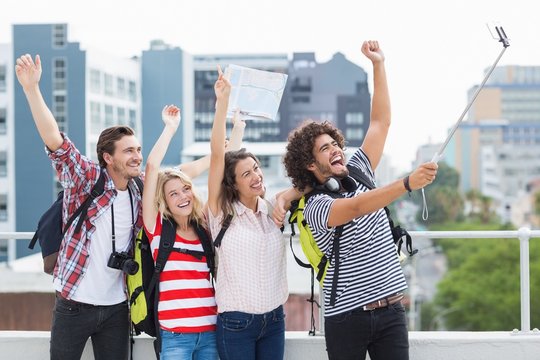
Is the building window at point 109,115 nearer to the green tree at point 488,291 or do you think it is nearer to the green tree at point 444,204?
the green tree at point 444,204

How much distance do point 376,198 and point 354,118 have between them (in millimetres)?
97898

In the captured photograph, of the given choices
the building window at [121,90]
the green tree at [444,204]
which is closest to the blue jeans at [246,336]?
the building window at [121,90]

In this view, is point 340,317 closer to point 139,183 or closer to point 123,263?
point 123,263

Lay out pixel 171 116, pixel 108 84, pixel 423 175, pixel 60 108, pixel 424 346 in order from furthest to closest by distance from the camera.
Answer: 1. pixel 108 84
2. pixel 60 108
3. pixel 424 346
4. pixel 171 116
5. pixel 423 175

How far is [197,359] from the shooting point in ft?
10.7

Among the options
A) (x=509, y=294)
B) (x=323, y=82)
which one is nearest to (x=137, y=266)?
(x=509, y=294)

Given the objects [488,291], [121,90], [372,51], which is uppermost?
[121,90]

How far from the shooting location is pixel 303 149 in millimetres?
3104

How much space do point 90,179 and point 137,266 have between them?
399 mm

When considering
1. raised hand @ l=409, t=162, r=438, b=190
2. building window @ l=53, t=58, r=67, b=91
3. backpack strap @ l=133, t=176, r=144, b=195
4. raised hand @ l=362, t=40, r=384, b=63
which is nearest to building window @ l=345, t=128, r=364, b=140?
building window @ l=53, t=58, r=67, b=91

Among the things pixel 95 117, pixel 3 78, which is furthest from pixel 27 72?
pixel 95 117

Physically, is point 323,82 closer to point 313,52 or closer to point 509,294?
point 313,52

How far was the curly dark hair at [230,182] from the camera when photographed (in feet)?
10.6

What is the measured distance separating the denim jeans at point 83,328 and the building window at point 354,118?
9648 centimetres
